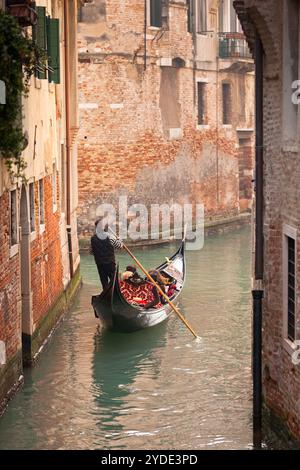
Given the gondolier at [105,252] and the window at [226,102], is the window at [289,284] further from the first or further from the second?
the window at [226,102]

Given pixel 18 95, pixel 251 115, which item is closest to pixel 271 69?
pixel 18 95

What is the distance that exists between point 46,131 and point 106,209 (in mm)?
8961

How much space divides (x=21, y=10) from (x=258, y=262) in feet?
10.5

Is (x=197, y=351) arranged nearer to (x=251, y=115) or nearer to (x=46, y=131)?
(x=46, y=131)

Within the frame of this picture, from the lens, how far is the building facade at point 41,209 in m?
11.1

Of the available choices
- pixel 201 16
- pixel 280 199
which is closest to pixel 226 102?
pixel 201 16

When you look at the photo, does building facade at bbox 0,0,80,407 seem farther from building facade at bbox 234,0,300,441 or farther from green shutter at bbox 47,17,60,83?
building facade at bbox 234,0,300,441

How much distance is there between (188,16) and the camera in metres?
26.3

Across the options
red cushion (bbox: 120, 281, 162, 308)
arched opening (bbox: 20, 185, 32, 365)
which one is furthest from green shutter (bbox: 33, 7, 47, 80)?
red cushion (bbox: 120, 281, 162, 308)

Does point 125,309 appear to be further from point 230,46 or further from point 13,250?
A: point 230,46

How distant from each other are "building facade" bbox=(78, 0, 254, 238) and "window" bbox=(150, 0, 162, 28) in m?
0.02

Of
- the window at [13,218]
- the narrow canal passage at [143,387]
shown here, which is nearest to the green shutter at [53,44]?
the window at [13,218]

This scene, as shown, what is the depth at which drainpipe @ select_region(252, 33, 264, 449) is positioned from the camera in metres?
9.26

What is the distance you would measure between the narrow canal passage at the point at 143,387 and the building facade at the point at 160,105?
6.58 m
